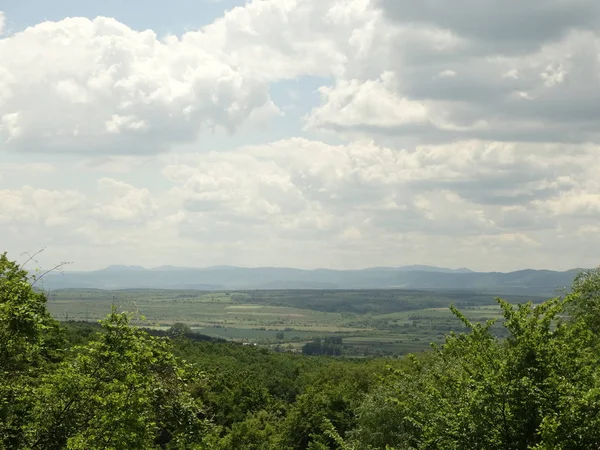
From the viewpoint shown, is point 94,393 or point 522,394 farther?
point 94,393

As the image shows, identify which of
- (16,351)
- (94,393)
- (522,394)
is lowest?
(94,393)

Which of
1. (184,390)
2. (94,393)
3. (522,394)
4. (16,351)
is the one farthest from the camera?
(184,390)

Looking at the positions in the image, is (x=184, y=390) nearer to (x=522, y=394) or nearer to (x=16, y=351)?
(x=16, y=351)

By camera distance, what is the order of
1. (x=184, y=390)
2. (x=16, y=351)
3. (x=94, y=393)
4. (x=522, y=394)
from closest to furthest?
1. (x=522, y=394)
2. (x=94, y=393)
3. (x=16, y=351)
4. (x=184, y=390)

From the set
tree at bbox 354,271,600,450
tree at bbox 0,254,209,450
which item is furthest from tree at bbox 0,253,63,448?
tree at bbox 354,271,600,450

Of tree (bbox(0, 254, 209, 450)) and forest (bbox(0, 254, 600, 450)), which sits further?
tree (bbox(0, 254, 209, 450))

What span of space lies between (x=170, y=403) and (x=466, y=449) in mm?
11457

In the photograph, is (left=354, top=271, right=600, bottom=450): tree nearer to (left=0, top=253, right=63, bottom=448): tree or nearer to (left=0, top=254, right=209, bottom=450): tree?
(left=0, top=254, right=209, bottom=450): tree

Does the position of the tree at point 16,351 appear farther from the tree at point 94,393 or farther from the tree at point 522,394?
the tree at point 522,394

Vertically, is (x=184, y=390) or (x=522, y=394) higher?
(x=522, y=394)

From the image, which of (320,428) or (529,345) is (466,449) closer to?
(529,345)

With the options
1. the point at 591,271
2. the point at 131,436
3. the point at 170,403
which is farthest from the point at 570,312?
the point at 131,436

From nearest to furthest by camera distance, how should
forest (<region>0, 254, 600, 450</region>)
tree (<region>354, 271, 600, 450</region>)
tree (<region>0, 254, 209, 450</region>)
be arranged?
tree (<region>354, 271, 600, 450</region>) < forest (<region>0, 254, 600, 450</region>) < tree (<region>0, 254, 209, 450</region>)

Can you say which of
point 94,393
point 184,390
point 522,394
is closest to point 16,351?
point 94,393
